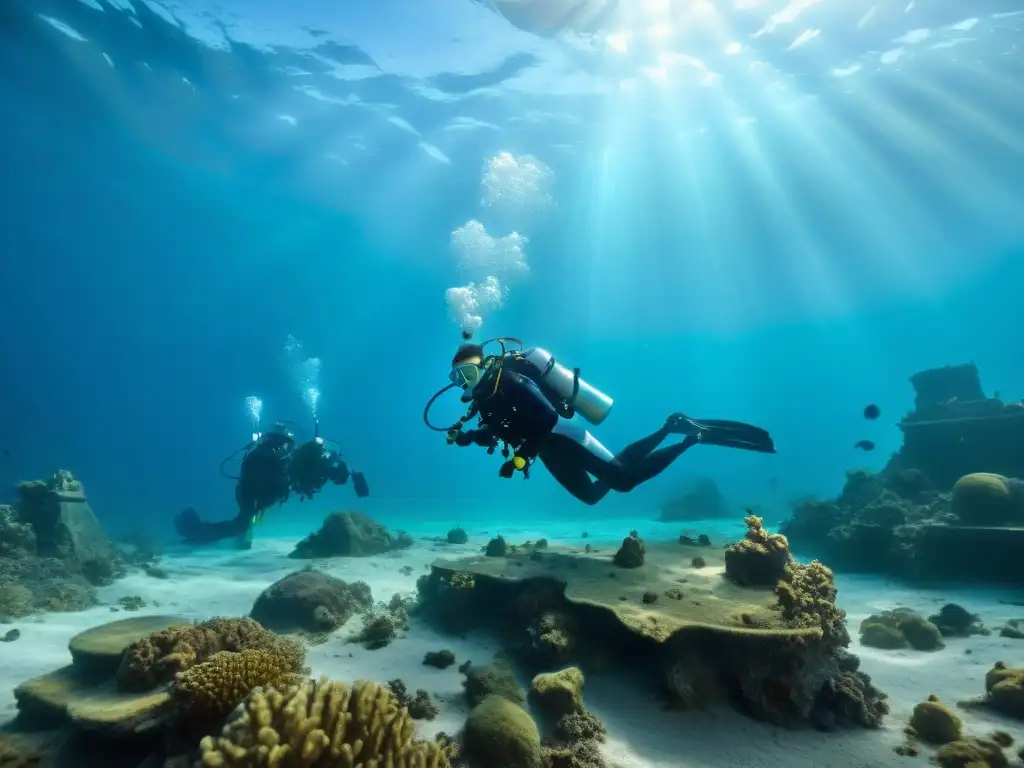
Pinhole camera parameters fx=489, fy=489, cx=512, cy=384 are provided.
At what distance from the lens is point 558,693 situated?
5.19 meters

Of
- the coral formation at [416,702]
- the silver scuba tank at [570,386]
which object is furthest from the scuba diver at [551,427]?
the coral formation at [416,702]

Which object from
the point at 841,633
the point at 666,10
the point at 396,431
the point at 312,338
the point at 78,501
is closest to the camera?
the point at 841,633

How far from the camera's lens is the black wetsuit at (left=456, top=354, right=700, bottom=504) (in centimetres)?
675

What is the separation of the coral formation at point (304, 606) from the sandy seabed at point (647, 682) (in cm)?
49

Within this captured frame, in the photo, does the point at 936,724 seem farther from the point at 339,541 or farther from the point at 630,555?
the point at 339,541

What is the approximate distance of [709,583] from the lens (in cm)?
716

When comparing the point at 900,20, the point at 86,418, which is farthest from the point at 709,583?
the point at 86,418

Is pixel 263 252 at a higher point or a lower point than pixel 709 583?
higher

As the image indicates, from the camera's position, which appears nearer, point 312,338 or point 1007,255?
point 1007,255

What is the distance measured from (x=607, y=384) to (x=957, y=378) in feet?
385

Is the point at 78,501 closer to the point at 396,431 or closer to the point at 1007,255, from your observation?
the point at 1007,255

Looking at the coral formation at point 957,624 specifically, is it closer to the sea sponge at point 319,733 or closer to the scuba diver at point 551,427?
the scuba diver at point 551,427

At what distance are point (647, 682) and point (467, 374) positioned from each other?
458 cm

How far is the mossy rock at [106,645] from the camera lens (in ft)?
16.9
